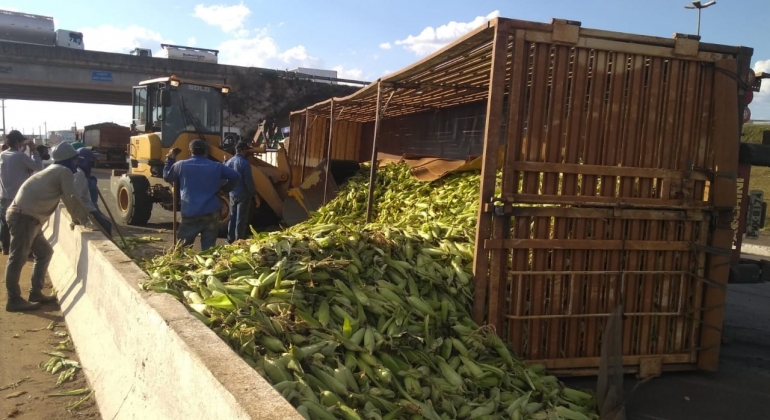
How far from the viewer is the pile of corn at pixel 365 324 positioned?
126 inches

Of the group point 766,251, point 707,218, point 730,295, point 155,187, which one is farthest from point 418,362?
point 766,251

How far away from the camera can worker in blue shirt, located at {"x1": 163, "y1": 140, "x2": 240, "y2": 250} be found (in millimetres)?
7141

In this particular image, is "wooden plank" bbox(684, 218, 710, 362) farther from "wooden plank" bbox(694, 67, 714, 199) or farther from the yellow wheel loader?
the yellow wheel loader

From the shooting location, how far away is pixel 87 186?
8.89m

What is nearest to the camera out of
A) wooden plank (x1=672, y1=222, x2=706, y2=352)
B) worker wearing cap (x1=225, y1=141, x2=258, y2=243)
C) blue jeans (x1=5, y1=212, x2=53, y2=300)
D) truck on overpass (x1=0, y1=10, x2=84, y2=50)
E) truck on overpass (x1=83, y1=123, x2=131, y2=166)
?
wooden plank (x1=672, y1=222, x2=706, y2=352)

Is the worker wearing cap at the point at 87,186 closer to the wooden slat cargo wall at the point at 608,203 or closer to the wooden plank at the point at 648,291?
the wooden slat cargo wall at the point at 608,203

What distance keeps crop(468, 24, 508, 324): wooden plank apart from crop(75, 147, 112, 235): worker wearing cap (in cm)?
613

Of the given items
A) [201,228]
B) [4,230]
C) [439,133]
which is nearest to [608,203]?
[201,228]

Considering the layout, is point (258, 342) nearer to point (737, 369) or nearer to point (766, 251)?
point (737, 369)

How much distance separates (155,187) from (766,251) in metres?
13.8

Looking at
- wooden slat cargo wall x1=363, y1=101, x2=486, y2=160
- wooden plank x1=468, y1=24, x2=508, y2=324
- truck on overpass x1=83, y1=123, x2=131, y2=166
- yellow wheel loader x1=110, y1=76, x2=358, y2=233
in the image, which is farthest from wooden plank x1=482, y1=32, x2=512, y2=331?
truck on overpass x1=83, y1=123, x2=131, y2=166

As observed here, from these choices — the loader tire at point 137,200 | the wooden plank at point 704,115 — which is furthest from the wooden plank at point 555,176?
the loader tire at point 137,200

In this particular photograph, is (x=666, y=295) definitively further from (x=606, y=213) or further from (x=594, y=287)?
(x=606, y=213)

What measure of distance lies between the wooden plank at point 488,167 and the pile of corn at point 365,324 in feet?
0.49
